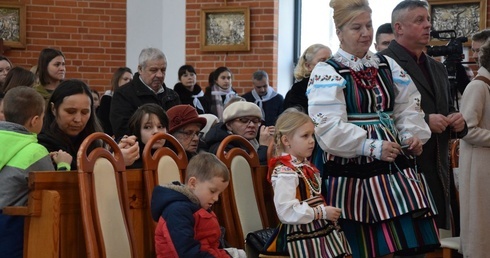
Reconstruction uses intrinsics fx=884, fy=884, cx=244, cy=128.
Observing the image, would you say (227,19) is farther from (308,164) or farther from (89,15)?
(308,164)

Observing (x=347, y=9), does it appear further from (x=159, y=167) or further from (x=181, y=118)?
(x=181, y=118)

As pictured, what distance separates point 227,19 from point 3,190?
6087mm

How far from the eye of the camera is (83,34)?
401 inches

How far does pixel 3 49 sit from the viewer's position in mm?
9750

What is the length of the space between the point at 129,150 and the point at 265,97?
15.0 ft

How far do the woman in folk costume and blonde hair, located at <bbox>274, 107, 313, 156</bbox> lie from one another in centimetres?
9

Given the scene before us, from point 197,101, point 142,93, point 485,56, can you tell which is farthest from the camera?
point 197,101

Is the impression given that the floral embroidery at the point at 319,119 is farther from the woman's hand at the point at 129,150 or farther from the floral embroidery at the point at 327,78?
the woman's hand at the point at 129,150


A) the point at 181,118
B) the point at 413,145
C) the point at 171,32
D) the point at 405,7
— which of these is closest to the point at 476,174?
the point at 405,7

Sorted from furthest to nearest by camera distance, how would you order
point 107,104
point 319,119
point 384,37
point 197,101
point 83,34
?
point 83,34
point 197,101
point 107,104
point 384,37
point 319,119

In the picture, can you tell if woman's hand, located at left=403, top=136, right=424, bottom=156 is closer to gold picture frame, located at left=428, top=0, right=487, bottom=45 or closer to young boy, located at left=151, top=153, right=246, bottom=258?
young boy, located at left=151, top=153, right=246, bottom=258

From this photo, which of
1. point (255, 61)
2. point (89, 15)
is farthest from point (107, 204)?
point (89, 15)

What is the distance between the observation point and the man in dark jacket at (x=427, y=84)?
15.2 feet

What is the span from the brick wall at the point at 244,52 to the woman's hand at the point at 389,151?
19.1 ft
